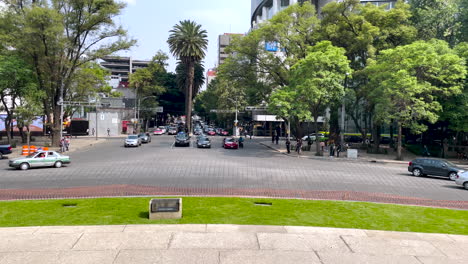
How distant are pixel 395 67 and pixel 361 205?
24.4 m

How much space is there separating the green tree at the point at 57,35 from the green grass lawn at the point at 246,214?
30.3m

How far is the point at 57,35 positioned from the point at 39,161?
2139 cm

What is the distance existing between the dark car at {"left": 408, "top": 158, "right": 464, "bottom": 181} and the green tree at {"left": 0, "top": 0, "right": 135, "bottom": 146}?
3517 cm

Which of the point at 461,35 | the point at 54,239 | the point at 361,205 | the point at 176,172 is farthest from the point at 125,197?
the point at 461,35

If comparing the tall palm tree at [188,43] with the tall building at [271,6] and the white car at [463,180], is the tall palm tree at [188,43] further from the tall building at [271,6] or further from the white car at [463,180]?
the white car at [463,180]

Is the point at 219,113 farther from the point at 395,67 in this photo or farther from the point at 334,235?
the point at 334,235

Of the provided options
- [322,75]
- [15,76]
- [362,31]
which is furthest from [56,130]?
[362,31]

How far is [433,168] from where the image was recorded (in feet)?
88.0

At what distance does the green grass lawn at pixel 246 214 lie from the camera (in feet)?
42.3

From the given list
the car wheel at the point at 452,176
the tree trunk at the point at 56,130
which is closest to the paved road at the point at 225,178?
the car wheel at the point at 452,176

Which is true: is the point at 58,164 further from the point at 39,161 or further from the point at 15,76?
the point at 15,76

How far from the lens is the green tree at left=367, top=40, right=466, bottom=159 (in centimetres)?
3503

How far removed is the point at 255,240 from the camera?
11.1 metres

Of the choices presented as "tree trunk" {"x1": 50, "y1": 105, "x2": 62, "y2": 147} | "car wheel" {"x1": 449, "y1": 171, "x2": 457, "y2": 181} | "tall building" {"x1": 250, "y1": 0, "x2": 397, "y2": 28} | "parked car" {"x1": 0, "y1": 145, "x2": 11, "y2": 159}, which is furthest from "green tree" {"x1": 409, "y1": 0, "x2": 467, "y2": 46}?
"parked car" {"x1": 0, "y1": 145, "x2": 11, "y2": 159}
